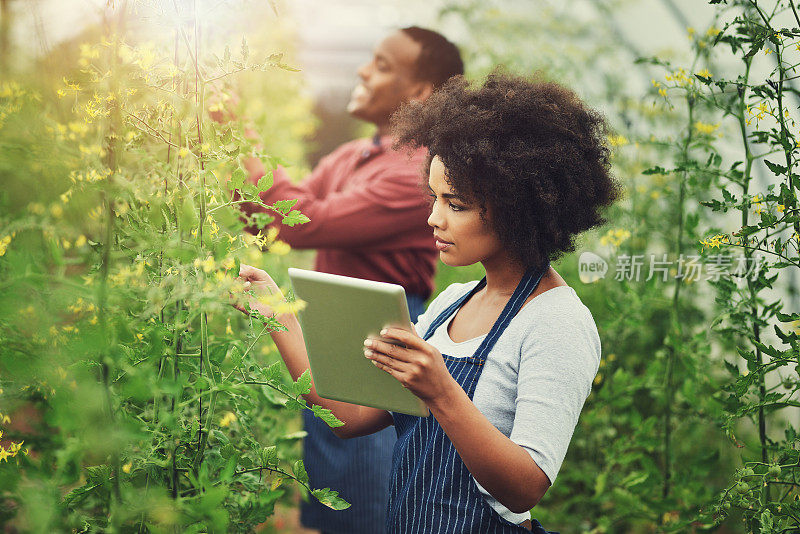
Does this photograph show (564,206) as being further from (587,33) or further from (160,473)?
(587,33)

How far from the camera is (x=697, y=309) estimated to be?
10.5 ft

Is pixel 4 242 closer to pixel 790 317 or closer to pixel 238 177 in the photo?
pixel 238 177

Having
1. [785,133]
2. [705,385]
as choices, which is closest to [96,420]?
[785,133]

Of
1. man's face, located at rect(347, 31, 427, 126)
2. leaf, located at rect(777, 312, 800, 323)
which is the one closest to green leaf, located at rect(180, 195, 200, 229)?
leaf, located at rect(777, 312, 800, 323)

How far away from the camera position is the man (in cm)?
194

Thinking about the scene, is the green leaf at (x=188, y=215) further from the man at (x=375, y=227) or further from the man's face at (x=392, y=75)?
the man's face at (x=392, y=75)

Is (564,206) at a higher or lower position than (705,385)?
higher

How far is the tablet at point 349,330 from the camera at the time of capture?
1.03 m

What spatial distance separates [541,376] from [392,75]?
1272mm

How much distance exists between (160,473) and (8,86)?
64 cm

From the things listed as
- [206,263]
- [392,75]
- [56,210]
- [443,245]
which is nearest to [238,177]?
[206,263]

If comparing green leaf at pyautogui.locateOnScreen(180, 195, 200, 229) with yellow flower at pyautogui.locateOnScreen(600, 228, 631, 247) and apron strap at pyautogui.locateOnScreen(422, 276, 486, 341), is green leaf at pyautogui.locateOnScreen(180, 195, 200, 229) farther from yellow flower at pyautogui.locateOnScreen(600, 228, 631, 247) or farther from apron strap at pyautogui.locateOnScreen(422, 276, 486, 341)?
yellow flower at pyautogui.locateOnScreen(600, 228, 631, 247)

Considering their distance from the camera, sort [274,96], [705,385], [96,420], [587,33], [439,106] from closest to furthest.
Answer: [96,420] → [439,106] → [705,385] → [587,33] → [274,96]

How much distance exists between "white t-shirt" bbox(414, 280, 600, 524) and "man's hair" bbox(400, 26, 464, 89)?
1.07 meters
